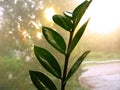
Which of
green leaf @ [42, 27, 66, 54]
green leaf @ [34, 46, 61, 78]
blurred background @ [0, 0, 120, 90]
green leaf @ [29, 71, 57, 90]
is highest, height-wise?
green leaf @ [42, 27, 66, 54]

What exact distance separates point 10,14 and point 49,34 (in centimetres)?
87

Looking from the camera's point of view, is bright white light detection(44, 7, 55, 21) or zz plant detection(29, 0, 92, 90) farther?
bright white light detection(44, 7, 55, 21)

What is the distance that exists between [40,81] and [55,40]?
0.27ft

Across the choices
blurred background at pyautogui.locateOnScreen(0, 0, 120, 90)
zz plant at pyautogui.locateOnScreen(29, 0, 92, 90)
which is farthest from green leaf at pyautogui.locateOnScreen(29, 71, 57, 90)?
blurred background at pyautogui.locateOnScreen(0, 0, 120, 90)

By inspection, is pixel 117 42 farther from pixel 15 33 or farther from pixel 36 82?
pixel 36 82

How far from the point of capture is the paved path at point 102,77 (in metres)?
1.41

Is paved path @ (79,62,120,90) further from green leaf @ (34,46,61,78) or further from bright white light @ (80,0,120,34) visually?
green leaf @ (34,46,61,78)

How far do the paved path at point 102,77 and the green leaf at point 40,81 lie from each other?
91 centimetres

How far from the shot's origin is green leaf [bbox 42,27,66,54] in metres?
0.49

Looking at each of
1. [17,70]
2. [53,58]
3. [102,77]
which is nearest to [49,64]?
[53,58]

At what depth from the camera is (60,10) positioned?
1.37 meters

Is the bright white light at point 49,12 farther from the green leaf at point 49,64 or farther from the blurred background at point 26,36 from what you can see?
the green leaf at point 49,64

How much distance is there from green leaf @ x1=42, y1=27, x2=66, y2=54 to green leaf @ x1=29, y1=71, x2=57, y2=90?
6 centimetres

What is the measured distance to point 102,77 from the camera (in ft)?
4.75
